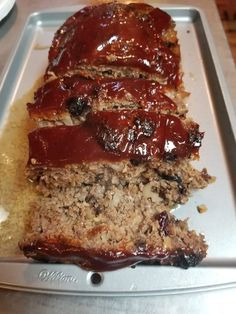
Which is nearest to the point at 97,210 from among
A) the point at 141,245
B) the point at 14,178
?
the point at 141,245

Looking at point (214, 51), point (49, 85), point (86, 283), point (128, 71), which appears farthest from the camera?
point (214, 51)

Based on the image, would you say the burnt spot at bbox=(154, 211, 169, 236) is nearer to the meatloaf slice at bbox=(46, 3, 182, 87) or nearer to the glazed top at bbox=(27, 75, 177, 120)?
the glazed top at bbox=(27, 75, 177, 120)

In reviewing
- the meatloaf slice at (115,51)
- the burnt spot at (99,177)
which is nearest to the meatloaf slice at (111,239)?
the burnt spot at (99,177)

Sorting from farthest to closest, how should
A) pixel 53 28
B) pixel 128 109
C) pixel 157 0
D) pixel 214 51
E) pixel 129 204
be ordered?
pixel 157 0, pixel 53 28, pixel 214 51, pixel 128 109, pixel 129 204

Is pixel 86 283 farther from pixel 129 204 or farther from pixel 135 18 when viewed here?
pixel 135 18

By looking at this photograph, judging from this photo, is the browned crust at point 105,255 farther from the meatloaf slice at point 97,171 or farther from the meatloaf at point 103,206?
the meatloaf slice at point 97,171

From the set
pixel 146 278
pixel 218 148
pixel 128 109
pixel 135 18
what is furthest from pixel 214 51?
pixel 146 278

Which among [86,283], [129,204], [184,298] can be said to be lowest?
[184,298]

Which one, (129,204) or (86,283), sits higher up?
(129,204)
